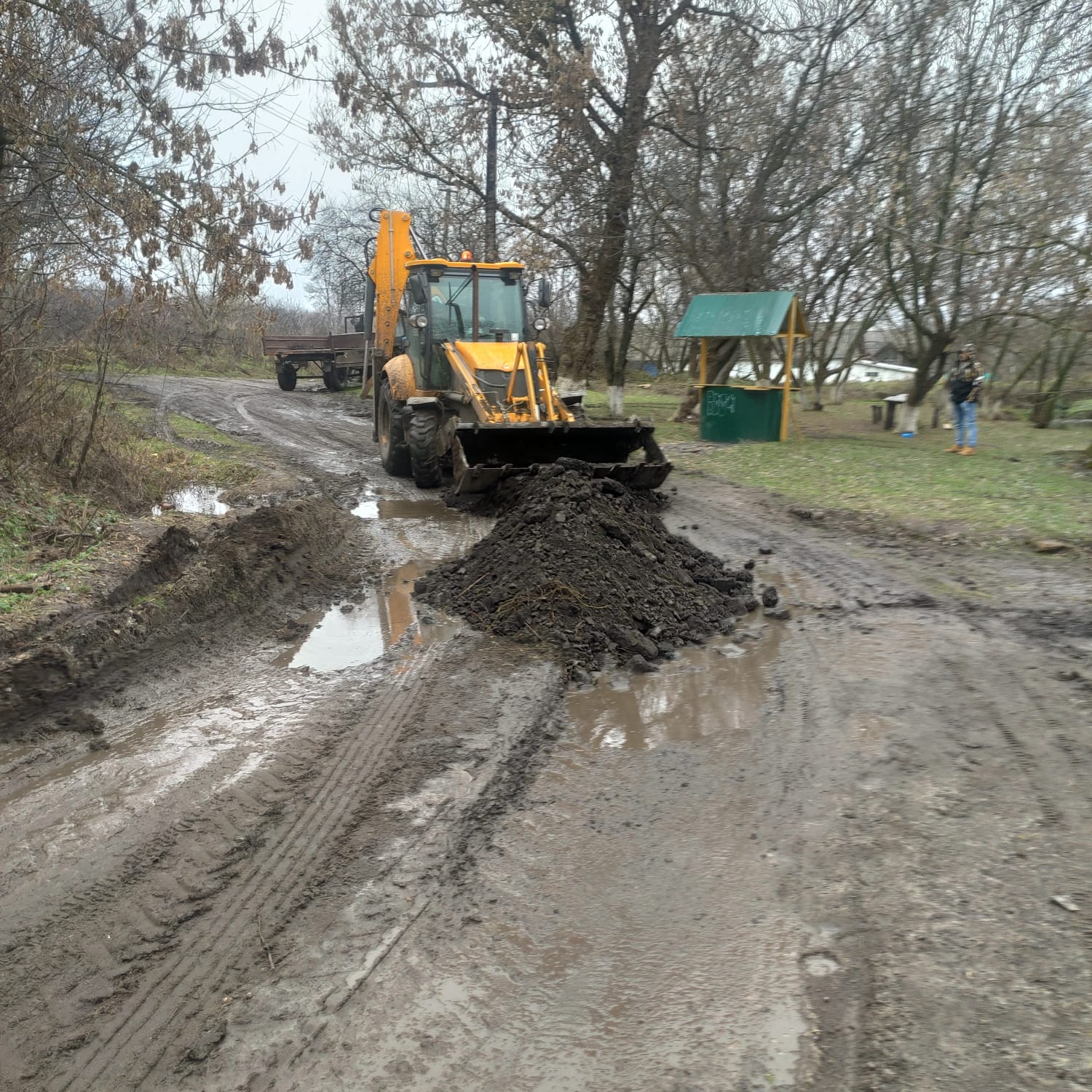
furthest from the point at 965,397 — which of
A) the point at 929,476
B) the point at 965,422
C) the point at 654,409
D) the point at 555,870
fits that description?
the point at 555,870

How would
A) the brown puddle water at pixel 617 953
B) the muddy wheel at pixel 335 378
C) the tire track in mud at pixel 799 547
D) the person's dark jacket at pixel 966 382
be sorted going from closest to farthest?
the brown puddle water at pixel 617 953
the tire track in mud at pixel 799 547
the person's dark jacket at pixel 966 382
the muddy wheel at pixel 335 378

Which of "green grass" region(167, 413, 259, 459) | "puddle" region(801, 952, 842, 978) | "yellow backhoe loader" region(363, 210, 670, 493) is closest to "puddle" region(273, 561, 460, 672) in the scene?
"yellow backhoe loader" region(363, 210, 670, 493)

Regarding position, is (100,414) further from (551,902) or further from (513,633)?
(551,902)

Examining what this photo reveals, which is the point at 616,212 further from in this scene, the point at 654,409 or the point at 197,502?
the point at 197,502

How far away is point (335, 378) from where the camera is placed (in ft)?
94.9

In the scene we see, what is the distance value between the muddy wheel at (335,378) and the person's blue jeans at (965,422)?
63.8ft

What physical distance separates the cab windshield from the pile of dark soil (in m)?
4.51

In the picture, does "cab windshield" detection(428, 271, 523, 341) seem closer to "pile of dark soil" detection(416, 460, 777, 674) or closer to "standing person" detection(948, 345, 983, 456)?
"pile of dark soil" detection(416, 460, 777, 674)

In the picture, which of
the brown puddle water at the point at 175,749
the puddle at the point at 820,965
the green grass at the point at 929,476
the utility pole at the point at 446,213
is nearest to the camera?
the puddle at the point at 820,965

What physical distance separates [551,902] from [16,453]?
23.5ft

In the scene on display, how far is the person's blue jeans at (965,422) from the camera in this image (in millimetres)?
15656

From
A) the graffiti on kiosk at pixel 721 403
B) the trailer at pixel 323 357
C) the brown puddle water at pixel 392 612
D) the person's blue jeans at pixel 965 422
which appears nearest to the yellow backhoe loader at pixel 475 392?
the brown puddle water at pixel 392 612

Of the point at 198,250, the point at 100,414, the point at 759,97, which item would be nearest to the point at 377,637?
the point at 198,250

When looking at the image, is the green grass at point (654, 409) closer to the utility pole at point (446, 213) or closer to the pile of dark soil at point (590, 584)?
the utility pole at point (446, 213)
